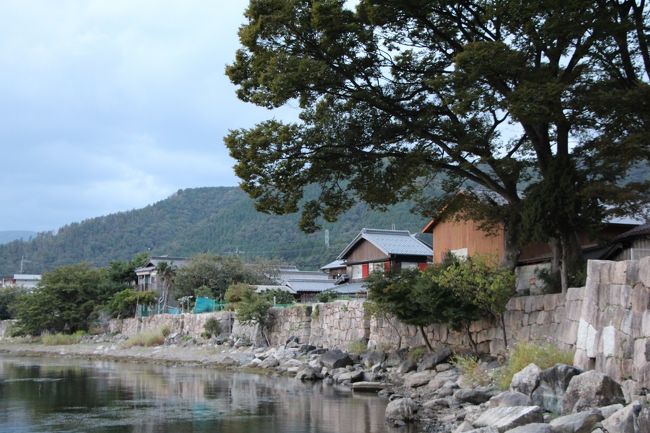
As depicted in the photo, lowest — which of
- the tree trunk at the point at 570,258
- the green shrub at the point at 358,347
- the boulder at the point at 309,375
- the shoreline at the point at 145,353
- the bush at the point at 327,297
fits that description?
the shoreline at the point at 145,353

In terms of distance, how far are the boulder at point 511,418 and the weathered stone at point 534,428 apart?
64cm

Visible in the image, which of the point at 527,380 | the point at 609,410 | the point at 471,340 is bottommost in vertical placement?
the point at 609,410

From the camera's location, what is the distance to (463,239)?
33.7 m

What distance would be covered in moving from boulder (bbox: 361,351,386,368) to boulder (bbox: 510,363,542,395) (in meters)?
12.7

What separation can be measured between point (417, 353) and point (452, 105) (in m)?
10.1

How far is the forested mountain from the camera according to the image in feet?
299

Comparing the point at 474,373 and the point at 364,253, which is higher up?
the point at 364,253

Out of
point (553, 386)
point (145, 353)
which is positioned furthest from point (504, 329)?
point (145, 353)

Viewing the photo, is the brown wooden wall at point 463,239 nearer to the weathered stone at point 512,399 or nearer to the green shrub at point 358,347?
the green shrub at point 358,347

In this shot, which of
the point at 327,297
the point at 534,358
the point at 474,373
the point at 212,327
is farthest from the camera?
the point at 212,327

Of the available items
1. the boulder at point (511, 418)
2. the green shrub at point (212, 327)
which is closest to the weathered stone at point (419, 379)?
the boulder at point (511, 418)

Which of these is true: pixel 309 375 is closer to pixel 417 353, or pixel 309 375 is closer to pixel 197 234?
pixel 417 353

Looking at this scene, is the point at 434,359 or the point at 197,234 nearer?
the point at 434,359

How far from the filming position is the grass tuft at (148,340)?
48344 millimetres
